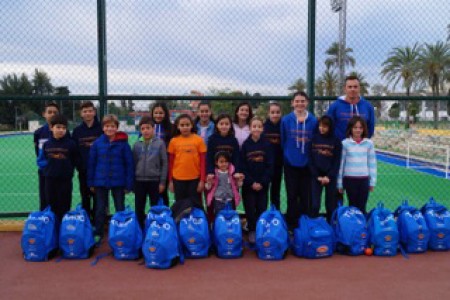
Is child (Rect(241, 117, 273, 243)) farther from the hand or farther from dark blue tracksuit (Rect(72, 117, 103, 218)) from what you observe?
dark blue tracksuit (Rect(72, 117, 103, 218))

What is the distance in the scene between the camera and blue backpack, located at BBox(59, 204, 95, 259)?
13.8 ft

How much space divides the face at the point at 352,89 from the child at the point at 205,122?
1.61 metres

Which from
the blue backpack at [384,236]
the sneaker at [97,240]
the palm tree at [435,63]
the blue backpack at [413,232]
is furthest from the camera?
the palm tree at [435,63]

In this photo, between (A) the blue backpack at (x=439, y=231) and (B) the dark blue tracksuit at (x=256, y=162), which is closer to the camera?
(A) the blue backpack at (x=439, y=231)

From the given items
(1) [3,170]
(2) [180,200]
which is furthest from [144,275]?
(1) [3,170]

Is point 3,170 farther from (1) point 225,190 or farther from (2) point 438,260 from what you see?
(2) point 438,260

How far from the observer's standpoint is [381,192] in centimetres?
912

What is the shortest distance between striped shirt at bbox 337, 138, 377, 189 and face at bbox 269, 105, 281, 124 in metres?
0.82

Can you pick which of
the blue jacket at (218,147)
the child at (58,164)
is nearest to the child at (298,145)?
the blue jacket at (218,147)

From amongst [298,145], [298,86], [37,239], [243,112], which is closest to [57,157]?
[37,239]

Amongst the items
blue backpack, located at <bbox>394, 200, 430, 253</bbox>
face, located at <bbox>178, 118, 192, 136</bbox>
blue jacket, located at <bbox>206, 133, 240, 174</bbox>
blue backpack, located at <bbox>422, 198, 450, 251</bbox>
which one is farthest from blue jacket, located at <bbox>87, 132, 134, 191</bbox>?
blue backpack, located at <bbox>422, 198, 450, 251</bbox>

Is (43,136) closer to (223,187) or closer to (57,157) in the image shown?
(57,157)

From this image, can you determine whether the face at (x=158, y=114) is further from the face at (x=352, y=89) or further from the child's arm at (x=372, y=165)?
the child's arm at (x=372, y=165)

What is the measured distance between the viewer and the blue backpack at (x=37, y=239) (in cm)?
417
